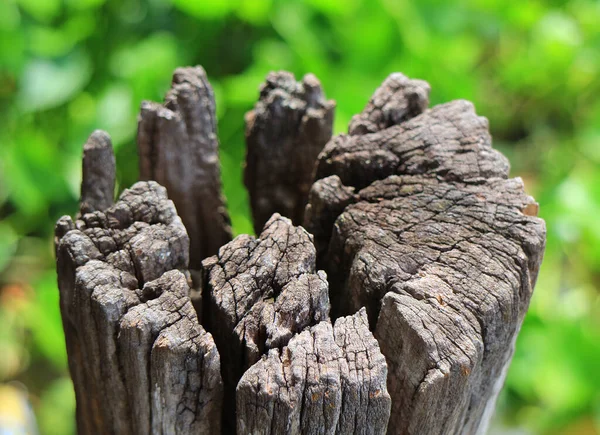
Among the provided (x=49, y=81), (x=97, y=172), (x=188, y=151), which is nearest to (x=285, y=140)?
(x=188, y=151)

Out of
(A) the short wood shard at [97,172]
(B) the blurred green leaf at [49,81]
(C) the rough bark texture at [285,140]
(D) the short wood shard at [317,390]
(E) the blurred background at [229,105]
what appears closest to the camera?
(D) the short wood shard at [317,390]

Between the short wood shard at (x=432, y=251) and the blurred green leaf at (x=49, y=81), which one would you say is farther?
the blurred green leaf at (x=49, y=81)

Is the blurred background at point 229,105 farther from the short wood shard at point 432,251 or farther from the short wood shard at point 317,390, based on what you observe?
the short wood shard at point 317,390

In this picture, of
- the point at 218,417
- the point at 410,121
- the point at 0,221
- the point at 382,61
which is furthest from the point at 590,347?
the point at 0,221

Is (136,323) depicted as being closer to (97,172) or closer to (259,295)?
(259,295)

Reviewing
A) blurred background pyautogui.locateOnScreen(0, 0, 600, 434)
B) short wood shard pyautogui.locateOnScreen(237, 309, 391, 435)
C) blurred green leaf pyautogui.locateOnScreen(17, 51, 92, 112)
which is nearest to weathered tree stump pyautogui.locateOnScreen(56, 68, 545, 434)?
short wood shard pyautogui.locateOnScreen(237, 309, 391, 435)

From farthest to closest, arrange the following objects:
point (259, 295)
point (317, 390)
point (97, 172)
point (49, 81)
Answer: point (49, 81) → point (97, 172) → point (259, 295) → point (317, 390)

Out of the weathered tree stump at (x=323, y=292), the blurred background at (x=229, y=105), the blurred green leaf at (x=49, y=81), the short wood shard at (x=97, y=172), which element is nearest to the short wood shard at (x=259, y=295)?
the weathered tree stump at (x=323, y=292)
